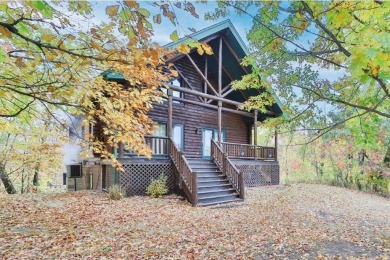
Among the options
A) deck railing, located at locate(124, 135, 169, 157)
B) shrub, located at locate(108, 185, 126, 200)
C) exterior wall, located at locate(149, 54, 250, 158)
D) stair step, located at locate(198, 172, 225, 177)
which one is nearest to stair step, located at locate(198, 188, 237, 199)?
stair step, located at locate(198, 172, 225, 177)

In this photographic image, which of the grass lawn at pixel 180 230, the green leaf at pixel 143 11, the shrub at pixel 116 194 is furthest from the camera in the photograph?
the shrub at pixel 116 194

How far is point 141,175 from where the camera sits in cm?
1187

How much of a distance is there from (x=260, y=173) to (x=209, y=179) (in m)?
5.97

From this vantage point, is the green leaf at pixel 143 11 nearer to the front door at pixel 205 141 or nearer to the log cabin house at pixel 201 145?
the log cabin house at pixel 201 145

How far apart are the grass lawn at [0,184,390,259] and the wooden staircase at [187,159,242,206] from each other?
0.63 m

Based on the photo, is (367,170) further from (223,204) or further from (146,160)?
(146,160)

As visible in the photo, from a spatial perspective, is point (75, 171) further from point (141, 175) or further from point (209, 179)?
point (209, 179)

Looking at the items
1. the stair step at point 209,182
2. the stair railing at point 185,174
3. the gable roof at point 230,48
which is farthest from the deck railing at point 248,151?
the stair railing at point 185,174

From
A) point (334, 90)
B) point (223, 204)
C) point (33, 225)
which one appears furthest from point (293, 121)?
point (33, 225)

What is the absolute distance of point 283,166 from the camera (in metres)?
31.9

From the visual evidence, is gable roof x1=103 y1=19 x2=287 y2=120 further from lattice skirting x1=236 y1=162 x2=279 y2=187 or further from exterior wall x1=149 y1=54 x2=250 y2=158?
lattice skirting x1=236 y1=162 x2=279 y2=187

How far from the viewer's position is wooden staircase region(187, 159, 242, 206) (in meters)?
11.0

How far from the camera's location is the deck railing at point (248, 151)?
15452 mm

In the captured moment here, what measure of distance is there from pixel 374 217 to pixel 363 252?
212 inches
